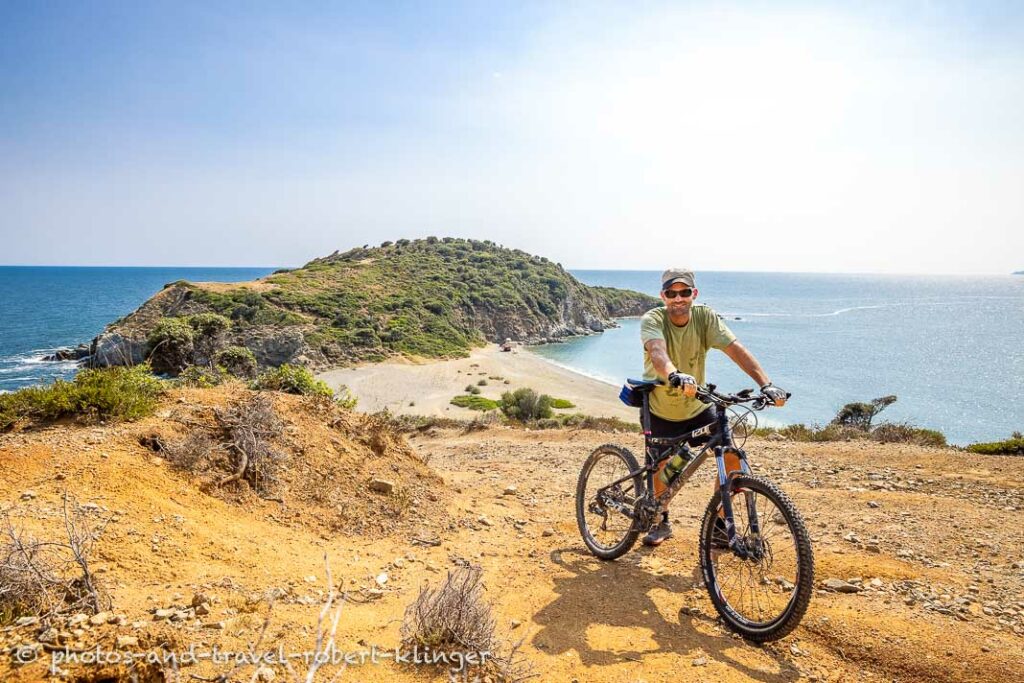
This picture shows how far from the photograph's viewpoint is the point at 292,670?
259cm

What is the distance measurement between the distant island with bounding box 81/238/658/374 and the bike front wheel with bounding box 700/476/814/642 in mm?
24595

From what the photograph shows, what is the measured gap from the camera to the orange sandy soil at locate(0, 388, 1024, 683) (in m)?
3.09

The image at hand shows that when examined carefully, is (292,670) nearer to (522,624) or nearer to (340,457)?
(522,624)

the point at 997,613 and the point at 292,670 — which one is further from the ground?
the point at 292,670

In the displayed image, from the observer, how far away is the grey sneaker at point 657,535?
504cm

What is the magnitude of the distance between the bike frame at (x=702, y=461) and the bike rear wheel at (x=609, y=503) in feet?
0.25

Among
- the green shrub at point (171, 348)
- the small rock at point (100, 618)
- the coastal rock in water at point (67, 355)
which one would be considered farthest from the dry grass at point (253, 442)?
the coastal rock in water at point (67, 355)

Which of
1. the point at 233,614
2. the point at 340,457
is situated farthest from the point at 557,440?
the point at 233,614

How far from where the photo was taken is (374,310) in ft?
186

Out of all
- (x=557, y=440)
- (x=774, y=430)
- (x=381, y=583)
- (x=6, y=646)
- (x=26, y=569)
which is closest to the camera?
(x=6, y=646)

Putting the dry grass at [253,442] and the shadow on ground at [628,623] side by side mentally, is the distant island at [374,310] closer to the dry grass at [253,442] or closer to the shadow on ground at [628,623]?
the dry grass at [253,442]

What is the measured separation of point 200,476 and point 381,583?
2.24m

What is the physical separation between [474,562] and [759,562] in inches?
94.0

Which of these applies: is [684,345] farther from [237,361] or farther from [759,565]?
[237,361]
